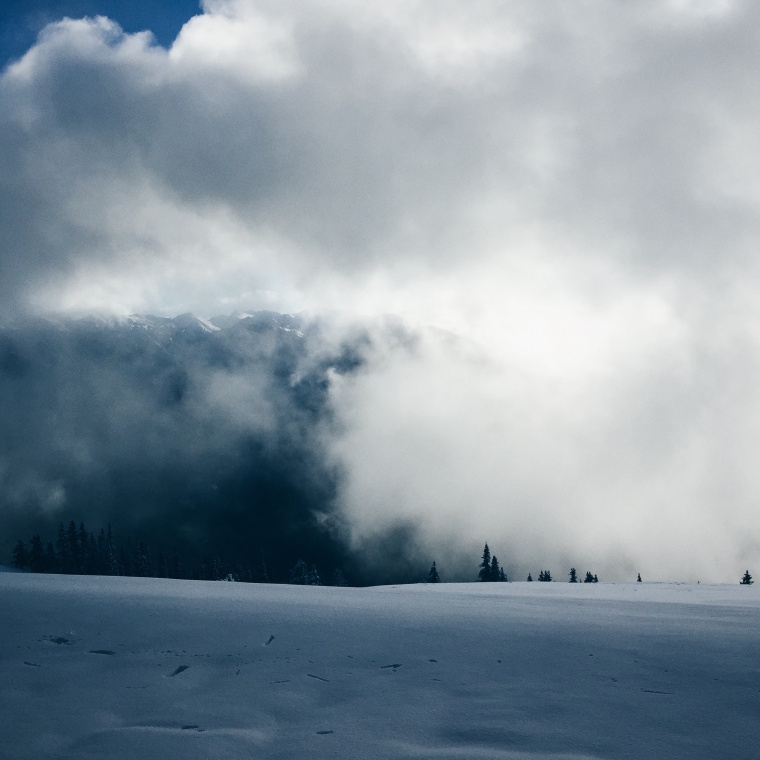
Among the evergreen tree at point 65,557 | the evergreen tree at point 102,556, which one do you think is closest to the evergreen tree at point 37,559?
the evergreen tree at point 65,557

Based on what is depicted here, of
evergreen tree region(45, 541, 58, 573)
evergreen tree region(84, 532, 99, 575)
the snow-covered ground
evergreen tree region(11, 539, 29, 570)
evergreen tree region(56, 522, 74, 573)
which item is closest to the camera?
the snow-covered ground

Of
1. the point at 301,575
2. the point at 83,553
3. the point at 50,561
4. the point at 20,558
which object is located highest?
the point at 83,553

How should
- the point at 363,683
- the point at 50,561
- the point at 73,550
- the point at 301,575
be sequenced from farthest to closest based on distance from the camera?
the point at 73,550
the point at 301,575
the point at 50,561
the point at 363,683

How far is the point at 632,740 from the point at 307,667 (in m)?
4.45

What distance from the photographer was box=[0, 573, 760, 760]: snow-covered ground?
18.5ft

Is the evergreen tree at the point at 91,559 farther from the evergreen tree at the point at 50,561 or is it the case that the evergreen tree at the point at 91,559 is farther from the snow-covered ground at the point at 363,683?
the snow-covered ground at the point at 363,683

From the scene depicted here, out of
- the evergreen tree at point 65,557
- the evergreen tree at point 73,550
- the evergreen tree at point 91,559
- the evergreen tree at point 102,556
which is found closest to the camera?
the evergreen tree at point 91,559

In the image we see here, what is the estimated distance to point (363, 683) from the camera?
7.16 m

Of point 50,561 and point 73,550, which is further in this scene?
point 73,550

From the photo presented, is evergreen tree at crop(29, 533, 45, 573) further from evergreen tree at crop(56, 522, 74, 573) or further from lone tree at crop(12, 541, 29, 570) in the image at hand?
evergreen tree at crop(56, 522, 74, 573)

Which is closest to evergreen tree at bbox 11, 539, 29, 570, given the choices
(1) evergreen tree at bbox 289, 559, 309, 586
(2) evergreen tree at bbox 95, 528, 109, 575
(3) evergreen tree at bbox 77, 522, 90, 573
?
(3) evergreen tree at bbox 77, 522, 90, 573

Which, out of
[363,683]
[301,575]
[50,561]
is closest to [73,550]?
[50,561]

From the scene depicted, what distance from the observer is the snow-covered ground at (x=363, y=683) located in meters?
5.65

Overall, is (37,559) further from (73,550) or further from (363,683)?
(363,683)
